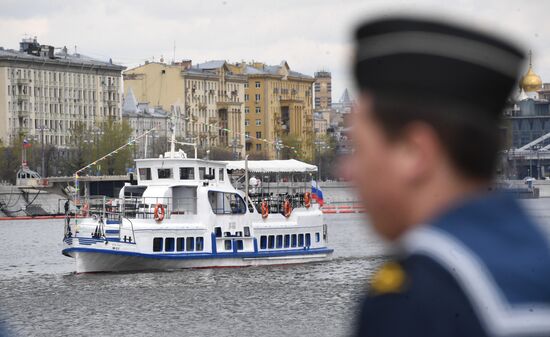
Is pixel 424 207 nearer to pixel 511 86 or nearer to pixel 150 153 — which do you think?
pixel 511 86

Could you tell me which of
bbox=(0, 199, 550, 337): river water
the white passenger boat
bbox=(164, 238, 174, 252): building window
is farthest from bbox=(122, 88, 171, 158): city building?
bbox=(164, 238, 174, 252): building window

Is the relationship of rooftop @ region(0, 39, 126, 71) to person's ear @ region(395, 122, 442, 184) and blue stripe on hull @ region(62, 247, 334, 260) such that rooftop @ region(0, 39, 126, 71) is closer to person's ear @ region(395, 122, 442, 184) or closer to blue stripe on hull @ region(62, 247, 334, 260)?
blue stripe on hull @ region(62, 247, 334, 260)

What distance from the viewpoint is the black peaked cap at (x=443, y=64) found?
2.38 meters

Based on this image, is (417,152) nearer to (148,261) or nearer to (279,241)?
(148,261)

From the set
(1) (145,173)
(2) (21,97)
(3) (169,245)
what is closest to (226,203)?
(3) (169,245)

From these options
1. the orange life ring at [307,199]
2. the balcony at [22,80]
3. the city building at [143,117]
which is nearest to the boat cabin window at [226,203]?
the orange life ring at [307,199]

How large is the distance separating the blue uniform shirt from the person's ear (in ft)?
0.25

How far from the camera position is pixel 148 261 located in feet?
143

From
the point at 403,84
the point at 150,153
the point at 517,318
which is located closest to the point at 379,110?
the point at 403,84

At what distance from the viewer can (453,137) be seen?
2398mm

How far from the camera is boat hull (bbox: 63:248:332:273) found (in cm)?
4331

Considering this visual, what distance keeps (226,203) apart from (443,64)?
42.9m

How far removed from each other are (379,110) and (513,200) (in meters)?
0.25

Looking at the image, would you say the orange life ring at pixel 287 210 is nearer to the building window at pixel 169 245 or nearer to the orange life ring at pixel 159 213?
the building window at pixel 169 245
